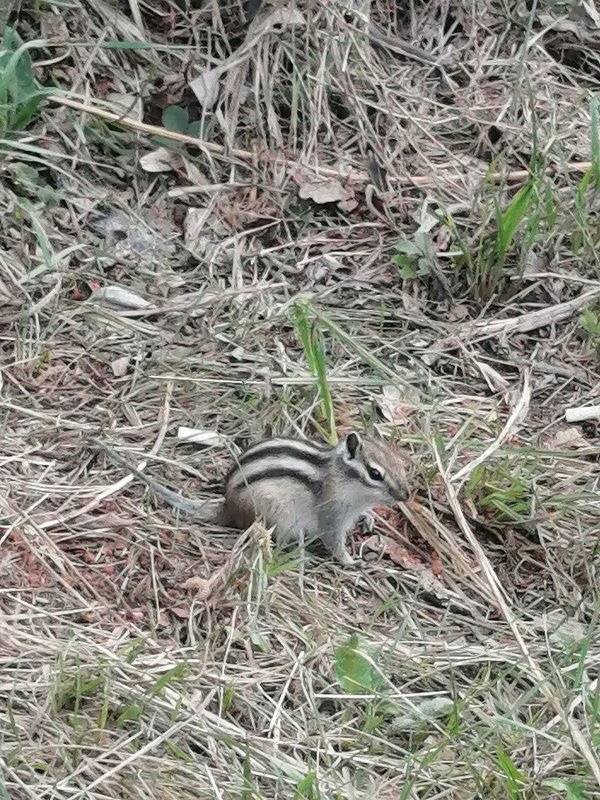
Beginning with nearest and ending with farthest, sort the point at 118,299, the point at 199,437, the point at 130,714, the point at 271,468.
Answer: the point at 130,714, the point at 271,468, the point at 199,437, the point at 118,299

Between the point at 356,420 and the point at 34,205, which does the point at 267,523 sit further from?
the point at 34,205

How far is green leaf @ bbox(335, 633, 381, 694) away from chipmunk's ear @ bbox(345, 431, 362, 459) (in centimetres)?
67

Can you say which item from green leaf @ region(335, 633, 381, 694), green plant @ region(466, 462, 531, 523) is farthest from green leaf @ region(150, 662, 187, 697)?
green plant @ region(466, 462, 531, 523)

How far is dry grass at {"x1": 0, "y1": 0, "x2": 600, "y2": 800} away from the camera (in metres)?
3.62

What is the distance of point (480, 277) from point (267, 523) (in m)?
1.74

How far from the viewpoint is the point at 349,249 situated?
222 inches

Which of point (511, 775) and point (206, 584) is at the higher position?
point (511, 775)

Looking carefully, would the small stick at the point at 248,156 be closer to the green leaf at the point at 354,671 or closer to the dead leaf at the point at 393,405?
the dead leaf at the point at 393,405

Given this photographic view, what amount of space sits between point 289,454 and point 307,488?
14 centimetres

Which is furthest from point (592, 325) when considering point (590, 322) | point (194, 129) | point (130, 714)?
point (130, 714)

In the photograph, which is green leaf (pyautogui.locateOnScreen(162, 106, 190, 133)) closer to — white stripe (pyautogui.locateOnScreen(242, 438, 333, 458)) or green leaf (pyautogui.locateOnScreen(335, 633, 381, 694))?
white stripe (pyautogui.locateOnScreen(242, 438, 333, 458))

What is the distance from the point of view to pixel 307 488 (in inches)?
171

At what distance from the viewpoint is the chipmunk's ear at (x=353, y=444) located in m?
4.22

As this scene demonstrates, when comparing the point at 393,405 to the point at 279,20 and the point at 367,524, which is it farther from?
the point at 279,20
